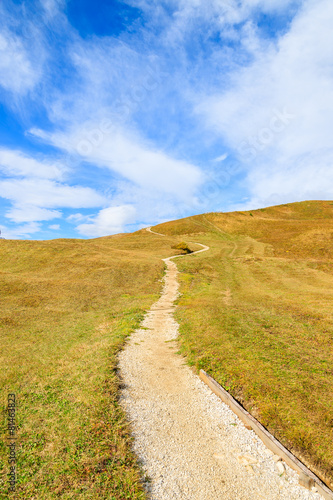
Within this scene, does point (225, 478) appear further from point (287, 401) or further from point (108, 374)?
point (108, 374)

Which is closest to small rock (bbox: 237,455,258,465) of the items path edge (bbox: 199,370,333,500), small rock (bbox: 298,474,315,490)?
path edge (bbox: 199,370,333,500)

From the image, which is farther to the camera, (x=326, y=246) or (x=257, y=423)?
(x=326, y=246)

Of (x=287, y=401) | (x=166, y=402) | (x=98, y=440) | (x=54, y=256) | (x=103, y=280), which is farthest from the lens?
(x=54, y=256)

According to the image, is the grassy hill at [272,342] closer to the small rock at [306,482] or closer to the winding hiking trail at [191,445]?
the small rock at [306,482]

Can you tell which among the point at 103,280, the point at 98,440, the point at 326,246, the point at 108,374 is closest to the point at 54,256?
the point at 103,280

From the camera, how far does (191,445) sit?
8047mm

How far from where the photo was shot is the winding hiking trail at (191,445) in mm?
6554

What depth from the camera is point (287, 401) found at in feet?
31.5

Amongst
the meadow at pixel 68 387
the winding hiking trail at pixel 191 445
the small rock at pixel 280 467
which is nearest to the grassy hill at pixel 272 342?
the small rock at pixel 280 467

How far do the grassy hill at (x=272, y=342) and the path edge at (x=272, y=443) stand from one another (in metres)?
0.43

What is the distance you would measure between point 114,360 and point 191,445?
6987 millimetres

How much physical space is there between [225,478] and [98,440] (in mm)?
4155

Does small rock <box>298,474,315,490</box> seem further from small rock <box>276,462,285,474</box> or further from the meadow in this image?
the meadow

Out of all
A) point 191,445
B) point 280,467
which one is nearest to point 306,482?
point 280,467
